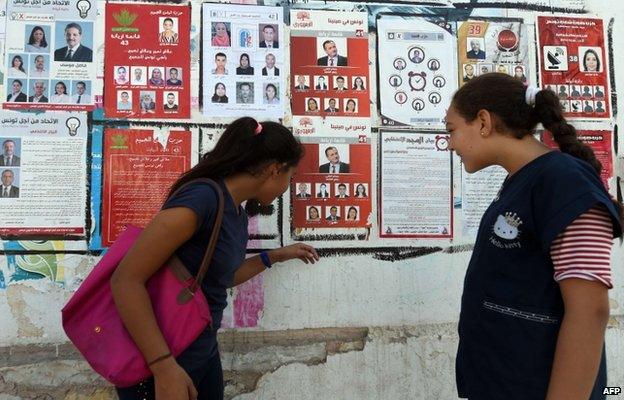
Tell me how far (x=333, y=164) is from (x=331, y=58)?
513 millimetres

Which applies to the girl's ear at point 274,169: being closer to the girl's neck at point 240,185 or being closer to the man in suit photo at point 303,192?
the girl's neck at point 240,185

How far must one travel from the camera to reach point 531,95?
1447mm

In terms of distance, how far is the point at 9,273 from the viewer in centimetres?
228

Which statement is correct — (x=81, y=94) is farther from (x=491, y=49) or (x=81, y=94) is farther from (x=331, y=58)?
(x=491, y=49)

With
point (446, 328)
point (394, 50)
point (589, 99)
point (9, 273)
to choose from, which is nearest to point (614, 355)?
point (446, 328)

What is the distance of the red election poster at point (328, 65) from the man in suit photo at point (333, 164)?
0.57 feet

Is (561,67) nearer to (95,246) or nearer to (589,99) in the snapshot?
(589,99)

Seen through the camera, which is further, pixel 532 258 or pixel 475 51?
pixel 475 51

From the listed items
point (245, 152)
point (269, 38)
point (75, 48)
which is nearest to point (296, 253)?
point (245, 152)

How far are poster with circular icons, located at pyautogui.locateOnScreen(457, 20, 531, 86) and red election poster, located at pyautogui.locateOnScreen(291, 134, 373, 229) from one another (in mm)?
666

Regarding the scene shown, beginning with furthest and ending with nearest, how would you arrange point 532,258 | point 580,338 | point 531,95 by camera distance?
point 531,95
point 532,258
point 580,338

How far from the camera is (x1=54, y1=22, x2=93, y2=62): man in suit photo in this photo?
2.37 meters

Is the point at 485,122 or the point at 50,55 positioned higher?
the point at 50,55

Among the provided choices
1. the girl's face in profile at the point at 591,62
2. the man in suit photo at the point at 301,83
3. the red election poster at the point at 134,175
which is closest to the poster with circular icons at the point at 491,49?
the girl's face in profile at the point at 591,62
